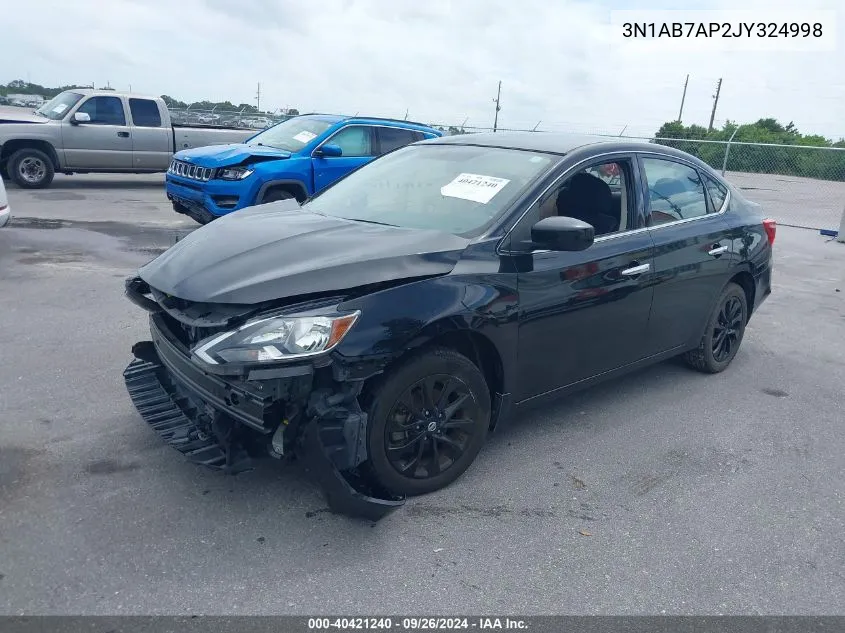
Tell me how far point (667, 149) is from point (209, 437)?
359 cm

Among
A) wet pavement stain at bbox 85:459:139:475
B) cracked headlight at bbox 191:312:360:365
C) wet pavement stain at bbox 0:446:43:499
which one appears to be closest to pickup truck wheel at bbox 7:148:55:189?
wet pavement stain at bbox 0:446:43:499

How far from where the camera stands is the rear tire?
5.12 meters

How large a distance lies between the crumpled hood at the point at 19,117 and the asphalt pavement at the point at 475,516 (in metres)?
9.49

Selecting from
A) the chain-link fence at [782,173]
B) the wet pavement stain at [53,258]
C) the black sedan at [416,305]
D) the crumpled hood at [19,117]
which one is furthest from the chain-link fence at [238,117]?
the black sedan at [416,305]

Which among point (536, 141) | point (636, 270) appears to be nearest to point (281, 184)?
point (536, 141)

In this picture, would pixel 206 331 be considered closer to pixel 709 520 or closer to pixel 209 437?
pixel 209 437

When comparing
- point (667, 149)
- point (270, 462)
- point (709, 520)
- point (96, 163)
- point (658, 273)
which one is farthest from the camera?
point (96, 163)

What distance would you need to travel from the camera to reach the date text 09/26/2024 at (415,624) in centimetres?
255

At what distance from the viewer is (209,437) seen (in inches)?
123

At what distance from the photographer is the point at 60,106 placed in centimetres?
1377

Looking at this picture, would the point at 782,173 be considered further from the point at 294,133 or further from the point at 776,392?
the point at 776,392

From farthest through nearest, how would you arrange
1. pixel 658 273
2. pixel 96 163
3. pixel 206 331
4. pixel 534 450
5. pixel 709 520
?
pixel 96 163, pixel 658 273, pixel 534 450, pixel 709 520, pixel 206 331

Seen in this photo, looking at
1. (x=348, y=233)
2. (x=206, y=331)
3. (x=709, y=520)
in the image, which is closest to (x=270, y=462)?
(x=206, y=331)

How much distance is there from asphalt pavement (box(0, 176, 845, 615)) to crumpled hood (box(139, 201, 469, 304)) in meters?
0.99
